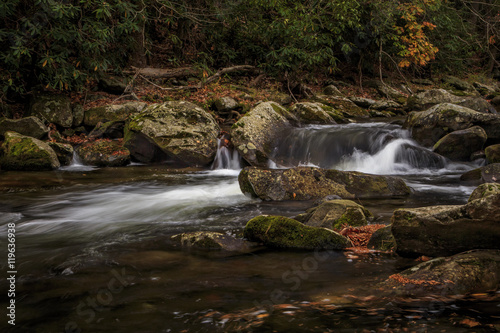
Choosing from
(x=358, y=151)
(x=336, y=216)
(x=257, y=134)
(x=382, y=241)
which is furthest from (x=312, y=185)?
(x=358, y=151)

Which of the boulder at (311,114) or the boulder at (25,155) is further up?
the boulder at (311,114)

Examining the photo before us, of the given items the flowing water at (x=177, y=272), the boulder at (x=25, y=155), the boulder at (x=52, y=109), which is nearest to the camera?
the flowing water at (x=177, y=272)

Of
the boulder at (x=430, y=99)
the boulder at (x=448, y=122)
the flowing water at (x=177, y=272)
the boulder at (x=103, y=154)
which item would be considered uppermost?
the boulder at (x=430, y=99)

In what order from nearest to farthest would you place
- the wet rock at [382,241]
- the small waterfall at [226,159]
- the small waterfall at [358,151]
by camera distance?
the wet rock at [382,241], the small waterfall at [358,151], the small waterfall at [226,159]

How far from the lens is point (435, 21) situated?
19984 millimetres

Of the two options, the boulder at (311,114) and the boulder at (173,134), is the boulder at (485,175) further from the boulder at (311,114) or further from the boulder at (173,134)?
the boulder at (173,134)

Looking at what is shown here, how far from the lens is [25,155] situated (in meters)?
9.13

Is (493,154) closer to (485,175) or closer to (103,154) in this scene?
(485,175)

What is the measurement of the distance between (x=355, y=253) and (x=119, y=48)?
12668 millimetres

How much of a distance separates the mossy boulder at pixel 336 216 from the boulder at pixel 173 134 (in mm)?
5653

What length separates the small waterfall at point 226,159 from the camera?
401 inches

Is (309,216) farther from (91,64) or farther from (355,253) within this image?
(91,64)

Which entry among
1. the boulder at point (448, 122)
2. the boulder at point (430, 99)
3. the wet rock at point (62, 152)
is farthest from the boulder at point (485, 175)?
the wet rock at point (62, 152)

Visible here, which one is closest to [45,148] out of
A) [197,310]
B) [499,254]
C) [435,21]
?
[197,310]
